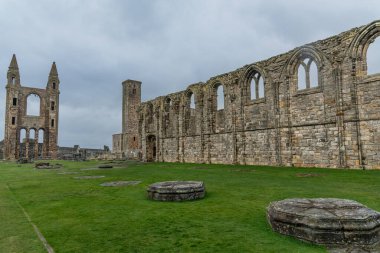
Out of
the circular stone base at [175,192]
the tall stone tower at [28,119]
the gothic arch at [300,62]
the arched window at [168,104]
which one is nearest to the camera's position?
the circular stone base at [175,192]

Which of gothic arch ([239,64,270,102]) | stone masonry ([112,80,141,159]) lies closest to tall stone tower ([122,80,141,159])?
stone masonry ([112,80,141,159])

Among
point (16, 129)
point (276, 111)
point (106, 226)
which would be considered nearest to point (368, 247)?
point (106, 226)

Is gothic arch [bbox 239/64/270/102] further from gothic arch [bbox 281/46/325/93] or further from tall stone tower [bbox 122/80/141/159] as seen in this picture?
tall stone tower [bbox 122/80/141/159]

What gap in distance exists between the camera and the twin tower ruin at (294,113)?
1269 cm

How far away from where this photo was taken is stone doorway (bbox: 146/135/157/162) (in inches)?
1144

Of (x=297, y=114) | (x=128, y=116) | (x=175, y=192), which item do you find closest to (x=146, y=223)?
(x=175, y=192)

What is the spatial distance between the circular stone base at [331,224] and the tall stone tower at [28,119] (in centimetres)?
4348

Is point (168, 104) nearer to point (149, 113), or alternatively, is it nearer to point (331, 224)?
point (149, 113)

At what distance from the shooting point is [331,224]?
10.1 feet

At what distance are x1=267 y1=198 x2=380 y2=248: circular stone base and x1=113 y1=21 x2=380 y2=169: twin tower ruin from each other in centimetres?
1094

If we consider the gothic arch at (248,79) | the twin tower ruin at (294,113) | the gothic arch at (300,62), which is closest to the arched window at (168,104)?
the twin tower ruin at (294,113)

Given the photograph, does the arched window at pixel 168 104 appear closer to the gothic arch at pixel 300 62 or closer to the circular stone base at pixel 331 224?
the gothic arch at pixel 300 62

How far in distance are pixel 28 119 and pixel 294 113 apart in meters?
41.0

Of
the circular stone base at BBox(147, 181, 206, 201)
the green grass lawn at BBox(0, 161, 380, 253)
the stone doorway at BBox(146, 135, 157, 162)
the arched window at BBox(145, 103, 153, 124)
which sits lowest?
the green grass lawn at BBox(0, 161, 380, 253)
